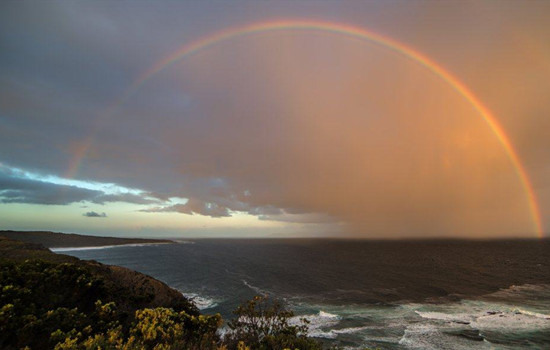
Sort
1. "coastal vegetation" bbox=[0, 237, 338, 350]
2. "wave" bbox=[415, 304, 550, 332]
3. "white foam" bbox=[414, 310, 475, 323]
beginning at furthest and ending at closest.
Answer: "white foam" bbox=[414, 310, 475, 323] < "wave" bbox=[415, 304, 550, 332] < "coastal vegetation" bbox=[0, 237, 338, 350]

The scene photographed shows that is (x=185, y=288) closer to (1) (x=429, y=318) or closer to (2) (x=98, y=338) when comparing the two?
(1) (x=429, y=318)

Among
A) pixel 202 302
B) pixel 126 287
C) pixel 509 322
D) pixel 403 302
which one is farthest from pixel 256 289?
pixel 509 322

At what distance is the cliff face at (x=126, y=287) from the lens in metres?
15.4

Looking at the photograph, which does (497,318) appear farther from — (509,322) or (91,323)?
(91,323)

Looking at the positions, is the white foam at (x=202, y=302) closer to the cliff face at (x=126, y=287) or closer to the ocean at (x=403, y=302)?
the ocean at (x=403, y=302)

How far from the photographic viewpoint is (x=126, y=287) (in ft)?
65.1

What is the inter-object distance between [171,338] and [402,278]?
6582 centimetres

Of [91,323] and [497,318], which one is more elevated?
[91,323]

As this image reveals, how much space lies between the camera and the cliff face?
1543 centimetres

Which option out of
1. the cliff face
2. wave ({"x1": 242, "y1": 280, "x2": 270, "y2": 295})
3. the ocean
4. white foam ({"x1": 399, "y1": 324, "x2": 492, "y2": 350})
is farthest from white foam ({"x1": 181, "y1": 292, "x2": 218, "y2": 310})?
white foam ({"x1": 399, "y1": 324, "x2": 492, "y2": 350})

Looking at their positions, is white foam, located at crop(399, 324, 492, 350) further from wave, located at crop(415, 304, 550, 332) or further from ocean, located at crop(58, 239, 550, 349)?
wave, located at crop(415, 304, 550, 332)

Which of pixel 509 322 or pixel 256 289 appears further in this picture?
pixel 256 289

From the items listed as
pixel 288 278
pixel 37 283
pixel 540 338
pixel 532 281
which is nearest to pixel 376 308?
pixel 540 338

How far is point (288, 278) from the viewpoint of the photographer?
65.1m
